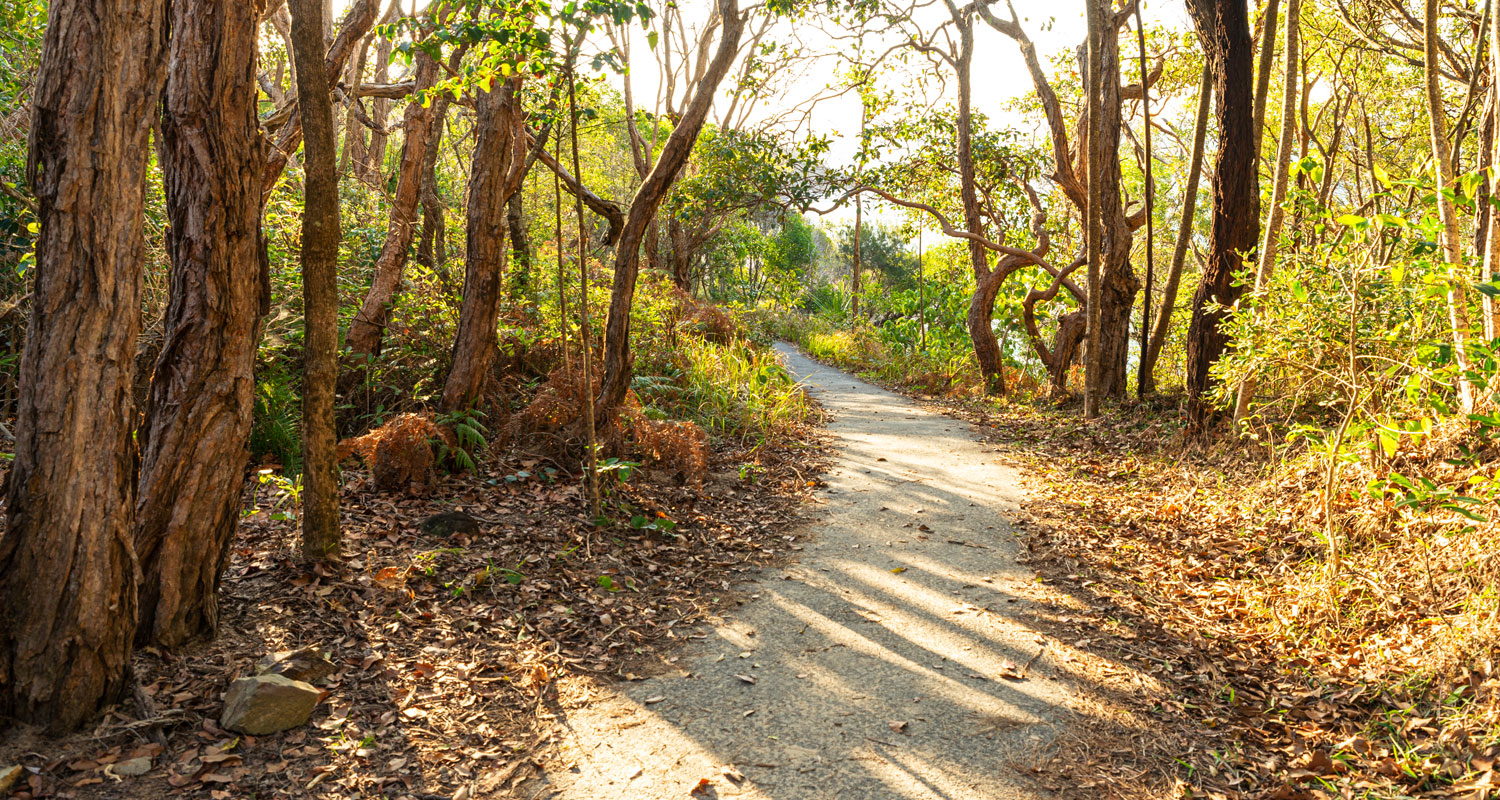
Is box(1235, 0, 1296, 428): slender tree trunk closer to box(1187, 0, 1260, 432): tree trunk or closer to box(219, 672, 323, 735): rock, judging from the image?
box(1187, 0, 1260, 432): tree trunk

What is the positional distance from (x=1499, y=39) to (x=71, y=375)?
667cm

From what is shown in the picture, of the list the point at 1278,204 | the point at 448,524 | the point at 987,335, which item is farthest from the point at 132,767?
the point at 987,335

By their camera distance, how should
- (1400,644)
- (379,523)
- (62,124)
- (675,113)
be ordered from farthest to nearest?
(675,113), (379,523), (1400,644), (62,124)

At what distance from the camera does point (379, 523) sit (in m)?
4.81

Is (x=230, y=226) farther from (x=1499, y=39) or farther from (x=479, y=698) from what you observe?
(x=1499, y=39)

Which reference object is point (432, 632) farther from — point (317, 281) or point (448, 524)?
point (317, 281)

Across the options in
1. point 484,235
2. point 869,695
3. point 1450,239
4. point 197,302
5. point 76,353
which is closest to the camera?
point 76,353

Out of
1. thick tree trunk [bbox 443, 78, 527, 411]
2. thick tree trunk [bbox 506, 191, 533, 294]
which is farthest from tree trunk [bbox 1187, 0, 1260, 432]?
thick tree trunk [bbox 506, 191, 533, 294]

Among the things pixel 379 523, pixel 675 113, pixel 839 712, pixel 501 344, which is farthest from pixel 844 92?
pixel 839 712

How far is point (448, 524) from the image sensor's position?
4.80 metres

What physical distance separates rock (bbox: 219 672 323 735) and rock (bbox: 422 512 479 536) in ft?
5.69

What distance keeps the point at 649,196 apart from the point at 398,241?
7.35 ft

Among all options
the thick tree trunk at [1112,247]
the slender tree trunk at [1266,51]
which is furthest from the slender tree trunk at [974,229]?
the slender tree trunk at [1266,51]

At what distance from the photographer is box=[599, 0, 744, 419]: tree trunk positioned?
231 inches
